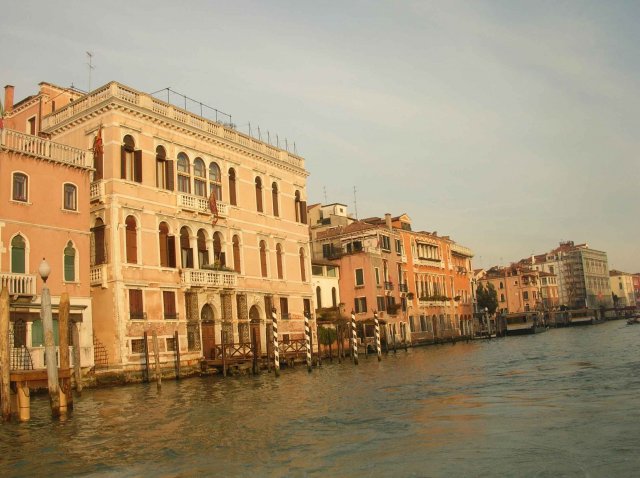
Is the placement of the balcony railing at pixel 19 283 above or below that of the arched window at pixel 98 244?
below

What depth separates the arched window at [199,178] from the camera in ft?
97.5

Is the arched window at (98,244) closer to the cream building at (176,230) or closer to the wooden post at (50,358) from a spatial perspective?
the cream building at (176,230)

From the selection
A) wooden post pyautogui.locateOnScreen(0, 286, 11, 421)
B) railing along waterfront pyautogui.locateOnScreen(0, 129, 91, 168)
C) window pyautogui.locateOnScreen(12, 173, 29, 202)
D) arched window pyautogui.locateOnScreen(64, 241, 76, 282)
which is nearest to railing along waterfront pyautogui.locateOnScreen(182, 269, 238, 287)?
arched window pyautogui.locateOnScreen(64, 241, 76, 282)

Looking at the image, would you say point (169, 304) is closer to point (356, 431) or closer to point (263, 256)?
point (263, 256)

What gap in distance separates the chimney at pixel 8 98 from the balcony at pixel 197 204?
33.8 ft

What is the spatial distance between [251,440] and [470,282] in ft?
189

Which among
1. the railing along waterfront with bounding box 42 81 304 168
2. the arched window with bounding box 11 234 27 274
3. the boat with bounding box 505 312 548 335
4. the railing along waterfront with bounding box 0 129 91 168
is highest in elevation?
the railing along waterfront with bounding box 42 81 304 168

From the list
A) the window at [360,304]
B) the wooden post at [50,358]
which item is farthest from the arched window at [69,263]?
the window at [360,304]

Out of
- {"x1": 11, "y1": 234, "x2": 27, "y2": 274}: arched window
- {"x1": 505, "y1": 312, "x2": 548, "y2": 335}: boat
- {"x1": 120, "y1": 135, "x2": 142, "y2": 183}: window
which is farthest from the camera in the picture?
{"x1": 505, "y1": 312, "x2": 548, "y2": 335}: boat

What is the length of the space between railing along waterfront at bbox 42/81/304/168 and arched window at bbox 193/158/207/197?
5.17 ft

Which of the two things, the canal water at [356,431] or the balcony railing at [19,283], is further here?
the balcony railing at [19,283]

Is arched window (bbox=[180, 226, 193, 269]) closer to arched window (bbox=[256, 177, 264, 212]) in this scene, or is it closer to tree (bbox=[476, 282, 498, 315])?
arched window (bbox=[256, 177, 264, 212])

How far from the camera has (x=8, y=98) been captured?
3141cm

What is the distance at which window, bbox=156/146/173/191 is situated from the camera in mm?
27900
